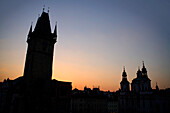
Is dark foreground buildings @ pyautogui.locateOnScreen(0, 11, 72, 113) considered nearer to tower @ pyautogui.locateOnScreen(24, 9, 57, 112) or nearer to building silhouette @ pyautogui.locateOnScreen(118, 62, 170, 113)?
tower @ pyautogui.locateOnScreen(24, 9, 57, 112)

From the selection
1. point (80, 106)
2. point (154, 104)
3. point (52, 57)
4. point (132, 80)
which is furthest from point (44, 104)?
point (132, 80)

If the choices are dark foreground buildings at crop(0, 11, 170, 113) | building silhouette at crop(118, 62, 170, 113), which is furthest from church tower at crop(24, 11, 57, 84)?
building silhouette at crop(118, 62, 170, 113)

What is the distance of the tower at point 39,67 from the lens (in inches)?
1323

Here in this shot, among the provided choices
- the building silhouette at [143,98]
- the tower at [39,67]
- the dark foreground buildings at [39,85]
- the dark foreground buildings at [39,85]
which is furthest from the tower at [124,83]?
the tower at [39,67]

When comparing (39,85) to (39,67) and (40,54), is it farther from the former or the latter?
(40,54)

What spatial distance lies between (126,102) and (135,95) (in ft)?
25.4

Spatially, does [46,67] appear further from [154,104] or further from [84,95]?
[154,104]

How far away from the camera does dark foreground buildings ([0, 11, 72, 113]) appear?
33594 millimetres

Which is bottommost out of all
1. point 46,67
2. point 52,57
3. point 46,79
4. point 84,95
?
point 84,95

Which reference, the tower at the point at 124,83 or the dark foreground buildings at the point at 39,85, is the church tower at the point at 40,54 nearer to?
the dark foreground buildings at the point at 39,85

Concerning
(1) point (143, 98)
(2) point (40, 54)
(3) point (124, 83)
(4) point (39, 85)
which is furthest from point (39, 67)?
(3) point (124, 83)

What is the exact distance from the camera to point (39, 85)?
116 feet

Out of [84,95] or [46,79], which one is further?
[84,95]

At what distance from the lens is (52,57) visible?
39844mm
